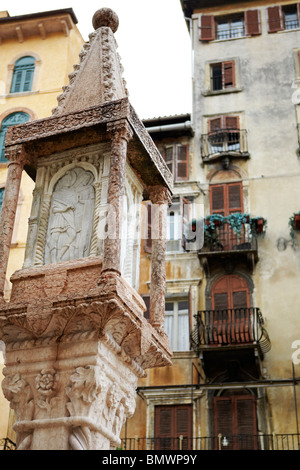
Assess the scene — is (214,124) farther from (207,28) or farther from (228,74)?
(207,28)

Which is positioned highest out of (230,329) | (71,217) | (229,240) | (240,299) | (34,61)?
(34,61)

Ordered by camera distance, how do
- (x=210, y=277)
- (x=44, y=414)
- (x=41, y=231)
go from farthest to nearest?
(x=210, y=277) → (x=41, y=231) → (x=44, y=414)

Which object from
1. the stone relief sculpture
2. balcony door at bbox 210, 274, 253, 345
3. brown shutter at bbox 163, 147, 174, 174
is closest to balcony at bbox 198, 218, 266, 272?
balcony door at bbox 210, 274, 253, 345

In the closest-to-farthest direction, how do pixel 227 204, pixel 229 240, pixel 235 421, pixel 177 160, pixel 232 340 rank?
pixel 235 421
pixel 232 340
pixel 229 240
pixel 227 204
pixel 177 160

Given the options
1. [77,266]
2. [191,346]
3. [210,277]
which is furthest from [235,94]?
[77,266]

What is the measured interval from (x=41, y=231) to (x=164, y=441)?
11323 millimetres

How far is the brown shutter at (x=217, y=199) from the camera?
2269 cm

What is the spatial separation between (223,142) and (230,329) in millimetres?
7315

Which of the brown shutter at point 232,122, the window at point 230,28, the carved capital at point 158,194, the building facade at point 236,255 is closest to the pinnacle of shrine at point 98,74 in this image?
the carved capital at point 158,194

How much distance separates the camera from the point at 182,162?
2397 cm

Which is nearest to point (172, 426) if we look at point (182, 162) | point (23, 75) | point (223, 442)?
point (223, 442)

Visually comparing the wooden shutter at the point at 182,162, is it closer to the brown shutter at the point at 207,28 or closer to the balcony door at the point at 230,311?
the balcony door at the point at 230,311

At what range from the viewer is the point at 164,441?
63.5 feet
